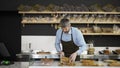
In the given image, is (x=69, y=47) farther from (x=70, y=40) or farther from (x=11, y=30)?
(x=11, y=30)

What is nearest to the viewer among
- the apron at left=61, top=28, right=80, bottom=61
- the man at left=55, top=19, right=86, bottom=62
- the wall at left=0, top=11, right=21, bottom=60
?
the man at left=55, top=19, right=86, bottom=62

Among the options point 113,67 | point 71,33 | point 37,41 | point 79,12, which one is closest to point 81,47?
point 71,33

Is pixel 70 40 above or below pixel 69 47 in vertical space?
above

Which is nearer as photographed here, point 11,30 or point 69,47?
point 69,47

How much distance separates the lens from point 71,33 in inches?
179

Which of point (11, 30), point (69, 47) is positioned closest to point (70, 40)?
point (69, 47)

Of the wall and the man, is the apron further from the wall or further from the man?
the wall

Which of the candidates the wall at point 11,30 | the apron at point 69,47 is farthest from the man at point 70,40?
the wall at point 11,30

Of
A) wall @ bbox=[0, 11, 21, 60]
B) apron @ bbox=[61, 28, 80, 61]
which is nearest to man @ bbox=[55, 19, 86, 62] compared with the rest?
apron @ bbox=[61, 28, 80, 61]

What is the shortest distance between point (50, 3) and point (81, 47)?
2590 millimetres

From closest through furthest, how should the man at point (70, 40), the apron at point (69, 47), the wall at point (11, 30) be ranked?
1. the man at point (70, 40)
2. the apron at point (69, 47)
3. the wall at point (11, 30)

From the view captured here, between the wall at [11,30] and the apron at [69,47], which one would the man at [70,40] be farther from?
the wall at [11,30]

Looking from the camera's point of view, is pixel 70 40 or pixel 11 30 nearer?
pixel 70 40

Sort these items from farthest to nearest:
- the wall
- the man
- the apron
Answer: the wall → the apron → the man
